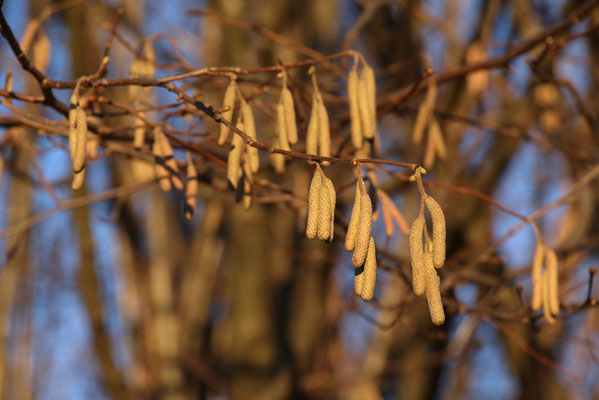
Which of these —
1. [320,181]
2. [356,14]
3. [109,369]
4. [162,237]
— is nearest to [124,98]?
[162,237]

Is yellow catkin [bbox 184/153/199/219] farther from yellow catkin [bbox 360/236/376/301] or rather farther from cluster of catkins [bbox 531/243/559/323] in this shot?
cluster of catkins [bbox 531/243/559/323]

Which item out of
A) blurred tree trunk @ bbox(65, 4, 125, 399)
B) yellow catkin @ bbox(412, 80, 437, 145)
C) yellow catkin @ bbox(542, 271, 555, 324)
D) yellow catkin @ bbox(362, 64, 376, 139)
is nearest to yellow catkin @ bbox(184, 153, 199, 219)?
yellow catkin @ bbox(362, 64, 376, 139)

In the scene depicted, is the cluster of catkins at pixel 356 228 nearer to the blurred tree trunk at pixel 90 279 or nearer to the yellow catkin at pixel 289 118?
the yellow catkin at pixel 289 118

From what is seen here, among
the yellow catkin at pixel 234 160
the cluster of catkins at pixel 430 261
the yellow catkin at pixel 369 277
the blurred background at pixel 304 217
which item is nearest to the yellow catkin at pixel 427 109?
the blurred background at pixel 304 217

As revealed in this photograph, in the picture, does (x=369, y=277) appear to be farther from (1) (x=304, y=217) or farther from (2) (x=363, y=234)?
(1) (x=304, y=217)

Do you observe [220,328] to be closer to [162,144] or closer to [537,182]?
[537,182]

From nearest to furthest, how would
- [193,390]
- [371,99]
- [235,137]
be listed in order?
1. [235,137]
2. [371,99]
3. [193,390]
